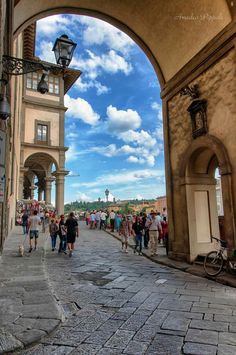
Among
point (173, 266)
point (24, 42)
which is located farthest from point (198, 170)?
point (24, 42)

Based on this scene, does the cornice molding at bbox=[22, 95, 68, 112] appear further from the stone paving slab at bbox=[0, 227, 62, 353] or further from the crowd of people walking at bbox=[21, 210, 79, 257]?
the stone paving slab at bbox=[0, 227, 62, 353]

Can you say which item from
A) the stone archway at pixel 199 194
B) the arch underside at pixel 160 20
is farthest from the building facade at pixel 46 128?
the stone archway at pixel 199 194

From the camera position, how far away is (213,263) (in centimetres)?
734

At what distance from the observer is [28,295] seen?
495 cm

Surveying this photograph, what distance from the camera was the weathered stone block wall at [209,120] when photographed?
23.7 ft

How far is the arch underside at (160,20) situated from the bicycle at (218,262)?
18.9 feet

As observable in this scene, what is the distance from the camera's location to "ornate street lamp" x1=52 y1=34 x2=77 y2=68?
19.5ft

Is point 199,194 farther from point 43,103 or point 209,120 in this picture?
point 43,103

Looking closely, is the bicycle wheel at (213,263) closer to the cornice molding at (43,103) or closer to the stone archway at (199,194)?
the stone archway at (199,194)

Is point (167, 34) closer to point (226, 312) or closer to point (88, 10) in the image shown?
point (88, 10)

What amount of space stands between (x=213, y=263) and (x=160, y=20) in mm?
7796

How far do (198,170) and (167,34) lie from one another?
469cm

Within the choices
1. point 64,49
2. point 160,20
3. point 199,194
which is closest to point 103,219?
point 199,194

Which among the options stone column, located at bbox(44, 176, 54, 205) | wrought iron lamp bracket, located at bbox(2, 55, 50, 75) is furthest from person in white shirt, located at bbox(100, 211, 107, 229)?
wrought iron lamp bracket, located at bbox(2, 55, 50, 75)
